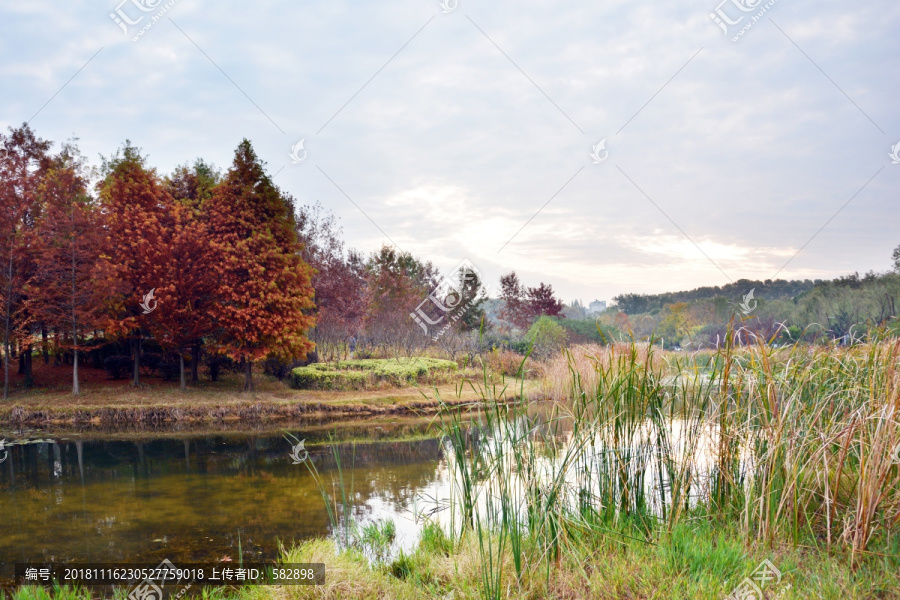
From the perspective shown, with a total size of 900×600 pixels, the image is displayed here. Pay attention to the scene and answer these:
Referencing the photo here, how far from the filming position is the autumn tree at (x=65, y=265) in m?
14.0

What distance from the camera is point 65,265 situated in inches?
559

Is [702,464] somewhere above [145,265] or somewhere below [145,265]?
below

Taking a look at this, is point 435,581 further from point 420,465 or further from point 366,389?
point 366,389

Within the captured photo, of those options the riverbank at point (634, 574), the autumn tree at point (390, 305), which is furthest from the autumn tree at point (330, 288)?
the riverbank at point (634, 574)

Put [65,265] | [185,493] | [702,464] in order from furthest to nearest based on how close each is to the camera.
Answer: [65,265] → [185,493] → [702,464]

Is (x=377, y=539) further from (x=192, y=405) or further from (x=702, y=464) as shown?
(x=192, y=405)

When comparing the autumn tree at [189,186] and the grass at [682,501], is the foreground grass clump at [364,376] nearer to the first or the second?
the autumn tree at [189,186]

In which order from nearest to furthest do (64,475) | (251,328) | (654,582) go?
(654,582) → (64,475) → (251,328)

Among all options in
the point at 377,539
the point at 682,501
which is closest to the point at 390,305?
the point at 377,539

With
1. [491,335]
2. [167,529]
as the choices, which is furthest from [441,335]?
[167,529]

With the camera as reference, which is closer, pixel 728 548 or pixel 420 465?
pixel 728 548

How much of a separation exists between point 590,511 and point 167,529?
4.57 metres

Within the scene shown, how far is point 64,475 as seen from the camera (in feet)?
27.1

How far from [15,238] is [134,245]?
307cm
